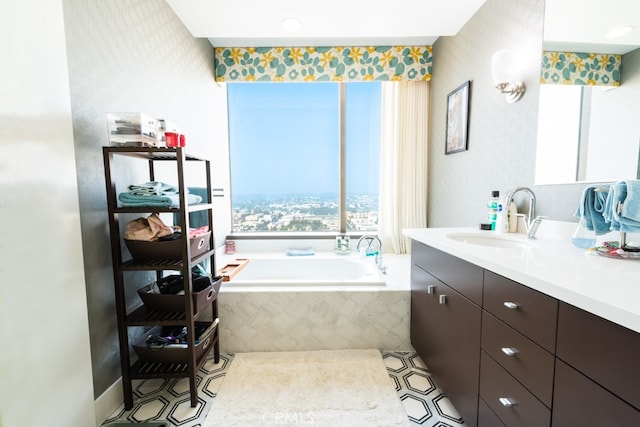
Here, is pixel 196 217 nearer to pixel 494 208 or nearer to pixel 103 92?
pixel 103 92

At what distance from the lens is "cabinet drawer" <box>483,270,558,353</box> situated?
0.75m

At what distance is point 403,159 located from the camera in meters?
2.83

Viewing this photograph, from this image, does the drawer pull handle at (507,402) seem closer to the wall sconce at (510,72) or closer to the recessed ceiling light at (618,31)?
the recessed ceiling light at (618,31)

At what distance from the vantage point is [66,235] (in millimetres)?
1112

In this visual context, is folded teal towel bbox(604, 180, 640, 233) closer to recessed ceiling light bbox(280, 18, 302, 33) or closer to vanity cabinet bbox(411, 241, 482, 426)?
vanity cabinet bbox(411, 241, 482, 426)


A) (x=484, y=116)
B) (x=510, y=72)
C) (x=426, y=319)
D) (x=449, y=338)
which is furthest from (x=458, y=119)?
(x=449, y=338)

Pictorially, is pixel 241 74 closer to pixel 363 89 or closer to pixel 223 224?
pixel 363 89

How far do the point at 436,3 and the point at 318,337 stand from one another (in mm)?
2473

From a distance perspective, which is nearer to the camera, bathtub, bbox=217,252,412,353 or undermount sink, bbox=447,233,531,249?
undermount sink, bbox=447,233,531,249

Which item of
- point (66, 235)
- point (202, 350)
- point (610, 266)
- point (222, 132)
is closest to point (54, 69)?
point (66, 235)

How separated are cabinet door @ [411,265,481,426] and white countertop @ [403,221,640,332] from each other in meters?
0.23

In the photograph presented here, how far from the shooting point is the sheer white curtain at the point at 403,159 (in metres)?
2.76

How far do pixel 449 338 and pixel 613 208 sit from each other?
0.84 metres

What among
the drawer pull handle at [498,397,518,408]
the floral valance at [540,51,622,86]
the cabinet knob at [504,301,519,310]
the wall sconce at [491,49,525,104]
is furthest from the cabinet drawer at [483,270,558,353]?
the wall sconce at [491,49,525,104]
